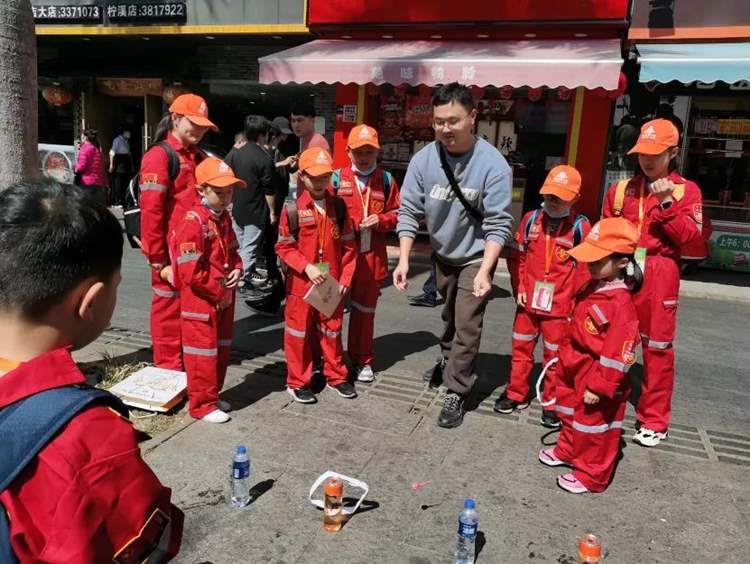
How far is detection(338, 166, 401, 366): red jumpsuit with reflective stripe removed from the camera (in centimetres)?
482

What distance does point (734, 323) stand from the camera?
286 inches

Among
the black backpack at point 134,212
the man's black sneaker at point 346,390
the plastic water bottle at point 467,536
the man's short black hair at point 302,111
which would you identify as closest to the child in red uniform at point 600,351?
the plastic water bottle at point 467,536

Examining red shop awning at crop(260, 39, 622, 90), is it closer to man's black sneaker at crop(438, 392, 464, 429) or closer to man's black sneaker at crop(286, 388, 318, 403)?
man's black sneaker at crop(438, 392, 464, 429)

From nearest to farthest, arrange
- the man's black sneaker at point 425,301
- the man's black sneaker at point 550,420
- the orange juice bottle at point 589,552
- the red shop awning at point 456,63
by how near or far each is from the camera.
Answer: the orange juice bottle at point 589,552
the man's black sneaker at point 550,420
the man's black sneaker at point 425,301
the red shop awning at point 456,63

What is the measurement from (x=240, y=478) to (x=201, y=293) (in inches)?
52.4

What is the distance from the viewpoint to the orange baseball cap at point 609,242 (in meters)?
3.28

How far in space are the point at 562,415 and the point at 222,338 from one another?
7.27 ft

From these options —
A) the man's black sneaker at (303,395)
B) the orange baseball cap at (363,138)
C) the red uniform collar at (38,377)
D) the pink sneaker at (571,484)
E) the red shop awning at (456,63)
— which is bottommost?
the pink sneaker at (571,484)

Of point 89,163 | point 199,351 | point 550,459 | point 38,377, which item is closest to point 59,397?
point 38,377

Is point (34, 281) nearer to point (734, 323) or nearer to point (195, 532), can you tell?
point (195, 532)

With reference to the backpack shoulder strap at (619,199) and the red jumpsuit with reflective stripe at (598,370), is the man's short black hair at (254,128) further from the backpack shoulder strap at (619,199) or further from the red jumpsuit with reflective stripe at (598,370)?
the red jumpsuit with reflective stripe at (598,370)

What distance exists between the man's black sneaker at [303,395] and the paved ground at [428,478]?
59 mm

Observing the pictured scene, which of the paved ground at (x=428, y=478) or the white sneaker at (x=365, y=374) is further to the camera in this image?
the white sneaker at (x=365, y=374)

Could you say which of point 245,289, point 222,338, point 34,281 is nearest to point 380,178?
point 222,338
